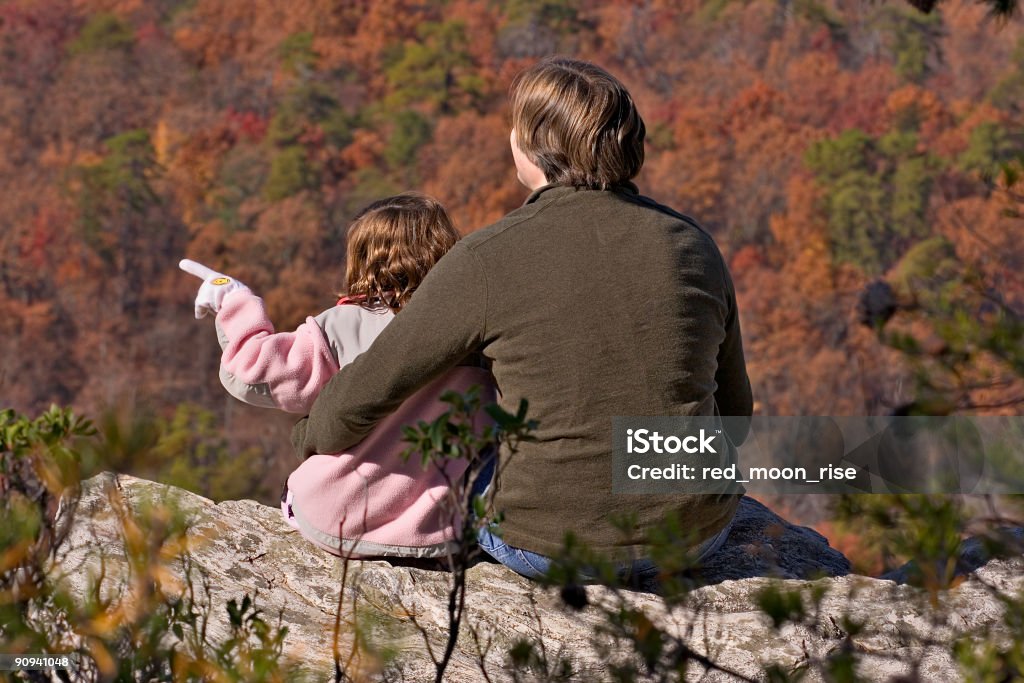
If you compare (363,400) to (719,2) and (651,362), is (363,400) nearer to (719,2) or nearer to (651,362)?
(651,362)

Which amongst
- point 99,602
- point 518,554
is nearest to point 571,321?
point 518,554

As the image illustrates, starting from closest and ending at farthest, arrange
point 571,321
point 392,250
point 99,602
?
point 99,602, point 571,321, point 392,250

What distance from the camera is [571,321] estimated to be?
1.69 m

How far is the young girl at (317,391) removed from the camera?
1862mm

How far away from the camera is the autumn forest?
66.8 feet

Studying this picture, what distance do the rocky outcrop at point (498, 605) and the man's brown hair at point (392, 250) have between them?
454mm

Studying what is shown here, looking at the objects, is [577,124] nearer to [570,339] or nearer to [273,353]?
[570,339]

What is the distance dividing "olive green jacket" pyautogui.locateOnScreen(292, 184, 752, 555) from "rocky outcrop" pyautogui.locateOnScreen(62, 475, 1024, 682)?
15cm

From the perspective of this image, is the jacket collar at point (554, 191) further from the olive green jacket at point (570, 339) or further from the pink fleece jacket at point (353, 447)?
the pink fleece jacket at point (353, 447)

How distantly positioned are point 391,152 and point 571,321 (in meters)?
23.8

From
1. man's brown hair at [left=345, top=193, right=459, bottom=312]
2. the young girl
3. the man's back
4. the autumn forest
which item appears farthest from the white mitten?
the autumn forest

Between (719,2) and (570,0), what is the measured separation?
375 centimetres

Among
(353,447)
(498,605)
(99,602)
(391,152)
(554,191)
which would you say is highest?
(391,152)

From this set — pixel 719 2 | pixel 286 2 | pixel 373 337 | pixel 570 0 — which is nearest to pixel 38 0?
pixel 286 2
